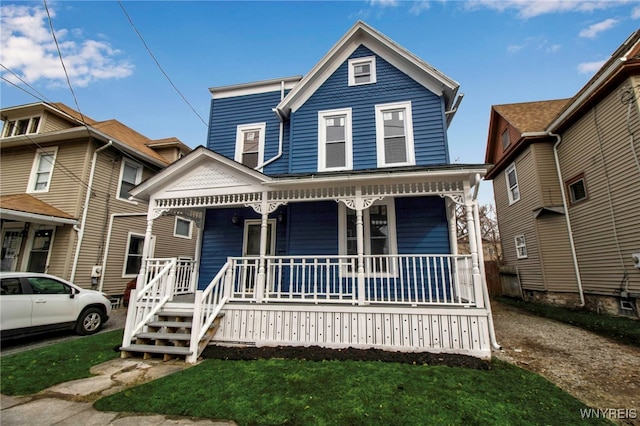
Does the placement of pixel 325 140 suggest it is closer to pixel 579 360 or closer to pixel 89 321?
pixel 579 360

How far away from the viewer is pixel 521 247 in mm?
12445

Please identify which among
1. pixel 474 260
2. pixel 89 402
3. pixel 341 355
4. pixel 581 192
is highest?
pixel 581 192

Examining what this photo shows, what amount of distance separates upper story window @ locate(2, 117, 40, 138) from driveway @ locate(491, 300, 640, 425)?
17149mm

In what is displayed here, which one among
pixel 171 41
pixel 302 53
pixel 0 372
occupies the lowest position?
pixel 0 372

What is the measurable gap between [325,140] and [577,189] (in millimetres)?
9387

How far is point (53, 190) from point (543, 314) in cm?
1808

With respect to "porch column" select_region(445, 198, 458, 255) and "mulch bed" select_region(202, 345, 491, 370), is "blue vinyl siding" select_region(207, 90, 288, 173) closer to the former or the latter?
"porch column" select_region(445, 198, 458, 255)

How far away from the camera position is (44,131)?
10.8 metres

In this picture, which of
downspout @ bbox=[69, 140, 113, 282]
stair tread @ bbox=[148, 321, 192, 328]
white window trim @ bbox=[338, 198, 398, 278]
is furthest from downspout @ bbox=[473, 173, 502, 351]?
downspout @ bbox=[69, 140, 113, 282]

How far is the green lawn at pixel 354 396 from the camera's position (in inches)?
120

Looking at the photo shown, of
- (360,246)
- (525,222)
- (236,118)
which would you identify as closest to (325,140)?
(236,118)

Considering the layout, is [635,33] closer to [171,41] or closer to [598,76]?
[598,76]

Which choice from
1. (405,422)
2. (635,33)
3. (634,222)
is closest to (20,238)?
(405,422)

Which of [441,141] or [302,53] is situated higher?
[302,53]
